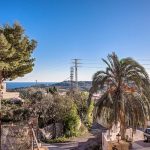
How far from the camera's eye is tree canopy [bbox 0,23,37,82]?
25.0 m

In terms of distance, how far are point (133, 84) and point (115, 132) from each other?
22.4 ft

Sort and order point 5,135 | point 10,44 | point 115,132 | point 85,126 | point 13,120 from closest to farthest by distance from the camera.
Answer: point 5,135
point 10,44
point 115,132
point 13,120
point 85,126

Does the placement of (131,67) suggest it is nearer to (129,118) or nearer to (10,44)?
(129,118)

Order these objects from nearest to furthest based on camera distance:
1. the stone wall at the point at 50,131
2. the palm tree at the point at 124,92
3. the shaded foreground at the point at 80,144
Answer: the palm tree at the point at 124,92
the shaded foreground at the point at 80,144
the stone wall at the point at 50,131

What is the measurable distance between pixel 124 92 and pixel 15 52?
28.9 feet

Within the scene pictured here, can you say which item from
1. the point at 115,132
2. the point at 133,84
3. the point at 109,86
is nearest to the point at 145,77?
the point at 133,84

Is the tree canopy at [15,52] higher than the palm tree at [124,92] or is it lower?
higher

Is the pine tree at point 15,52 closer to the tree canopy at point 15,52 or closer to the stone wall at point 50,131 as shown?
the tree canopy at point 15,52

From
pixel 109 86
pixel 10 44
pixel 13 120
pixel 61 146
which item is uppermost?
pixel 10 44

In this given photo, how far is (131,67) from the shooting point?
23.5 m

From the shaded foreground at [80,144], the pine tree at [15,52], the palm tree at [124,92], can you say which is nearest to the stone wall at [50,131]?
the shaded foreground at [80,144]

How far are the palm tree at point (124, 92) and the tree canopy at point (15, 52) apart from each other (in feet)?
21.1

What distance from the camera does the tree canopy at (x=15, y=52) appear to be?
25016 mm

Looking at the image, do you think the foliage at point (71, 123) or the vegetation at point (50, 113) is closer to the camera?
the vegetation at point (50, 113)
